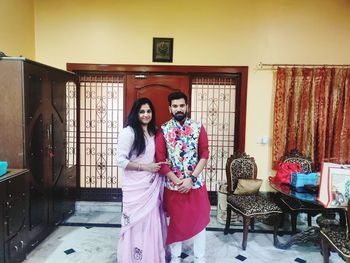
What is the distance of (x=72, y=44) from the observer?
3.68m

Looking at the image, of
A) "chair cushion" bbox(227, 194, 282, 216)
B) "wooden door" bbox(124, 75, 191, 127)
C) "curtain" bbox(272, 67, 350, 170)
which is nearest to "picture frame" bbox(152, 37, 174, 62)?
"wooden door" bbox(124, 75, 191, 127)

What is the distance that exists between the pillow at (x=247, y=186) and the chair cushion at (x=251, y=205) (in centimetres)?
7

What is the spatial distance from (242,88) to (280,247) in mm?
1943

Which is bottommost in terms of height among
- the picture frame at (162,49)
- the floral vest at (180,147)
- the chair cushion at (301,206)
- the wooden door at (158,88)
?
the chair cushion at (301,206)

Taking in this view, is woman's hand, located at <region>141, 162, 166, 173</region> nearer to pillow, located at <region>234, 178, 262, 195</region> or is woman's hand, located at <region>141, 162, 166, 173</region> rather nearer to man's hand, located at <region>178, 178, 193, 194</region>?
man's hand, located at <region>178, 178, 193, 194</region>

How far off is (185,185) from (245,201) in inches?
42.4

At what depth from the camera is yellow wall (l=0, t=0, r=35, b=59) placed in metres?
3.00

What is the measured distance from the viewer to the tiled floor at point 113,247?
8.53 feet

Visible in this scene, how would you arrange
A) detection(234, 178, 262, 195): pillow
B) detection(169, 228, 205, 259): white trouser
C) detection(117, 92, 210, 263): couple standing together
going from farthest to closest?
detection(234, 178, 262, 195): pillow
detection(169, 228, 205, 259): white trouser
detection(117, 92, 210, 263): couple standing together

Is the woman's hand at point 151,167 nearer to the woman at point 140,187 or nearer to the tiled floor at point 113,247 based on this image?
the woman at point 140,187

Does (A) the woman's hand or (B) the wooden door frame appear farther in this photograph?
(B) the wooden door frame

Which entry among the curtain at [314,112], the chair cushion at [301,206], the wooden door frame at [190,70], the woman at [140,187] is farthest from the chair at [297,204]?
the woman at [140,187]

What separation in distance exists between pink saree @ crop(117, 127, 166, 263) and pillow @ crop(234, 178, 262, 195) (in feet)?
3.98

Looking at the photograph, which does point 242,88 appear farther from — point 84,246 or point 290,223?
point 84,246
